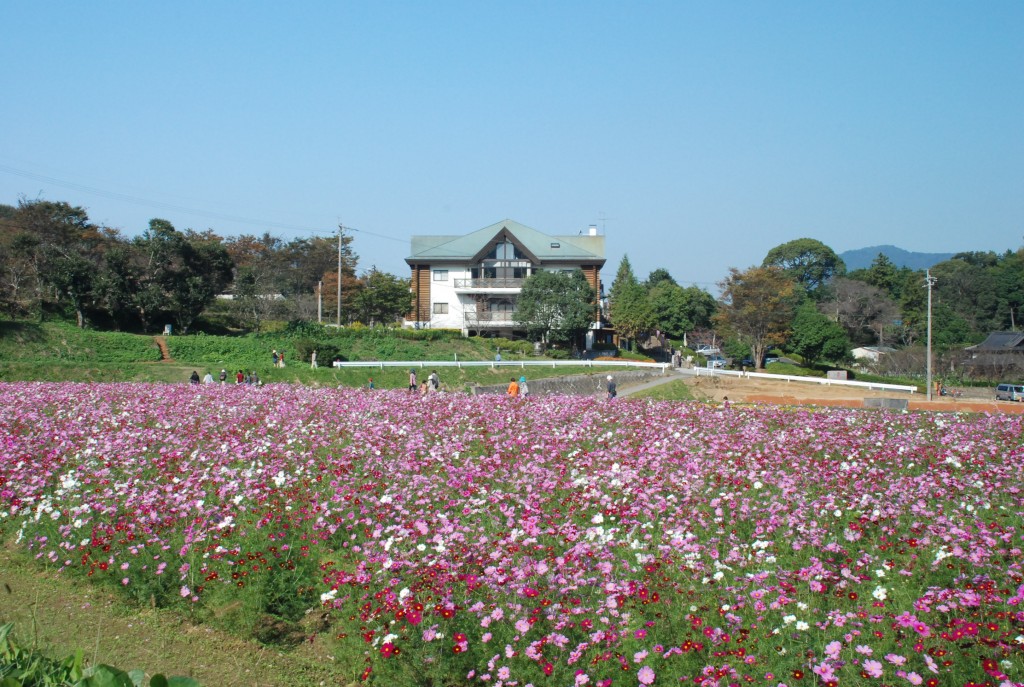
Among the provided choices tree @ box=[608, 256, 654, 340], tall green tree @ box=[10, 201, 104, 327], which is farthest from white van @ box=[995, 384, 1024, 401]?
tall green tree @ box=[10, 201, 104, 327]

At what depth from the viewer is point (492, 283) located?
55.0m

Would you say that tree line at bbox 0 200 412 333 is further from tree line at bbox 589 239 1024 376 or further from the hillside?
tree line at bbox 589 239 1024 376

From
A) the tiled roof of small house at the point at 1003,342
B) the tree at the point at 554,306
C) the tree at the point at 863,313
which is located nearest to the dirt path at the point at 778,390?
the tree at the point at 554,306

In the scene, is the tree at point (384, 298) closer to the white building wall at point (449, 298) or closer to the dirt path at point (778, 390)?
the white building wall at point (449, 298)

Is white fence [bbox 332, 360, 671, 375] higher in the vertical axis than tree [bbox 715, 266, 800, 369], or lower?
lower

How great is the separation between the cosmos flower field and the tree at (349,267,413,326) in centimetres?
4215

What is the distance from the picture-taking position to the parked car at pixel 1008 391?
38.5 metres

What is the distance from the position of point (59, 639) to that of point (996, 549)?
7325mm

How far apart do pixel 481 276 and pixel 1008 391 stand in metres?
31.7

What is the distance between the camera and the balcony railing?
5472cm

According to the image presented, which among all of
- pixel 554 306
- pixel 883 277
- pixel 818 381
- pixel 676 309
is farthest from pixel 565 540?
pixel 883 277

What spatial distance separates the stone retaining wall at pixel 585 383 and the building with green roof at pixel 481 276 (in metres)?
17.6

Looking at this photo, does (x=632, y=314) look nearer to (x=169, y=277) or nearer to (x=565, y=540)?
(x=169, y=277)

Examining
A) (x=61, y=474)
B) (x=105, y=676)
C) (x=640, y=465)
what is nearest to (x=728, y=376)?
(x=640, y=465)
